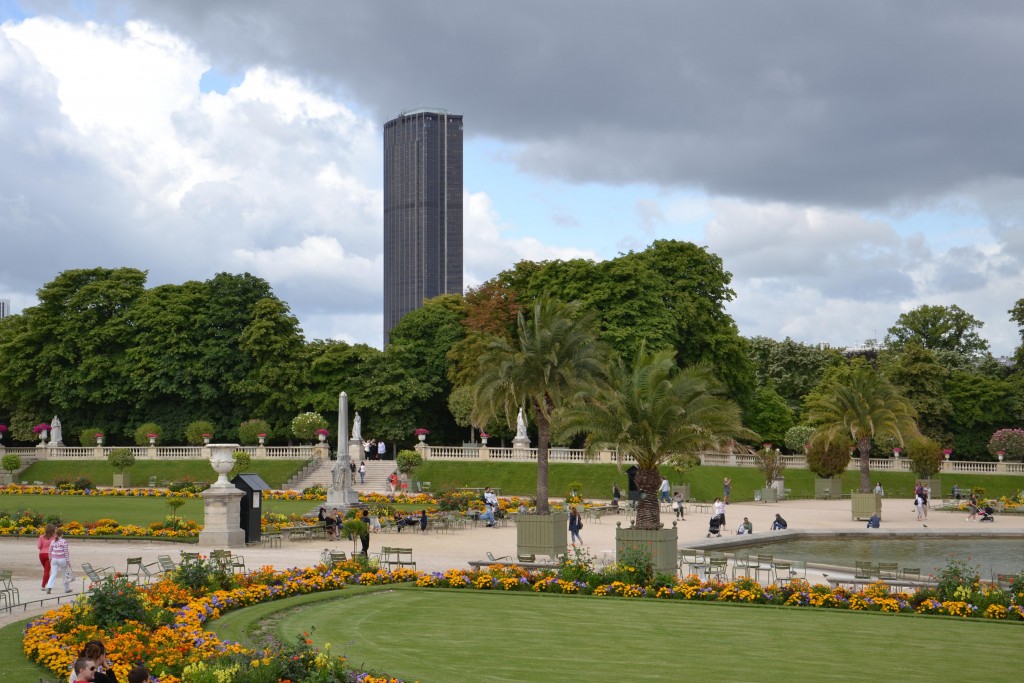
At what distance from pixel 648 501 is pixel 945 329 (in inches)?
2867

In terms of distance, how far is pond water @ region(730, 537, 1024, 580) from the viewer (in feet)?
103

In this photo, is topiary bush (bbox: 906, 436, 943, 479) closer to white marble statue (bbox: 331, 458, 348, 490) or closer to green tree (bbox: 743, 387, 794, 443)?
green tree (bbox: 743, 387, 794, 443)

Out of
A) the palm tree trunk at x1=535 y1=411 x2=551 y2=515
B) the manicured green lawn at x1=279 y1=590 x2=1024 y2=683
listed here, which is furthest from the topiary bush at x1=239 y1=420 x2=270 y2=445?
the manicured green lawn at x1=279 y1=590 x2=1024 y2=683

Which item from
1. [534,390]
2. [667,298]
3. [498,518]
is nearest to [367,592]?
[534,390]

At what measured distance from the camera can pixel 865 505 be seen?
143ft

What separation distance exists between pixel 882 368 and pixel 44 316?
58325 mm

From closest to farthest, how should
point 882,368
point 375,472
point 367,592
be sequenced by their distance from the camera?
point 367,592 < point 375,472 < point 882,368

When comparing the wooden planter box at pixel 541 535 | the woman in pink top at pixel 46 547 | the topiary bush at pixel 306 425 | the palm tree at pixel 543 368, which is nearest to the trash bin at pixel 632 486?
the palm tree at pixel 543 368

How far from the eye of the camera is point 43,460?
64938 mm

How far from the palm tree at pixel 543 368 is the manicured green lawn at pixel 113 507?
11079 mm

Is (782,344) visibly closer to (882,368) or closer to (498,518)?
(882,368)

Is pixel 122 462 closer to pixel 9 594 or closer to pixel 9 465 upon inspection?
pixel 9 465

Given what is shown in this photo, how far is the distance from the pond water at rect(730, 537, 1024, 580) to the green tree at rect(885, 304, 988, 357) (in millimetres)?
57238

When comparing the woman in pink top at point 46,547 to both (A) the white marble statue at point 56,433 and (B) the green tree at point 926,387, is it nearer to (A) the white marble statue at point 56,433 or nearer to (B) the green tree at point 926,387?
(A) the white marble statue at point 56,433
